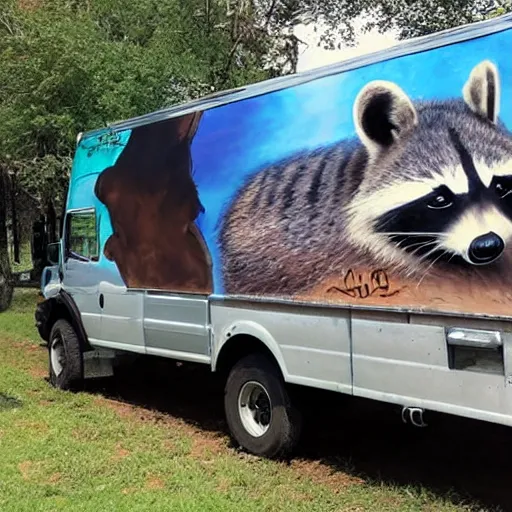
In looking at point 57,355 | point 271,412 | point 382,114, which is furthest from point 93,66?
point 382,114

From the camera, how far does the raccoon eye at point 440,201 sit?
4.69m

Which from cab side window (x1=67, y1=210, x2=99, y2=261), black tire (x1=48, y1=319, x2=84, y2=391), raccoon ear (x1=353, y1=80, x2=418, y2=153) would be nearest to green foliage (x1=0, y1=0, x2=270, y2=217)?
cab side window (x1=67, y1=210, x2=99, y2=261)

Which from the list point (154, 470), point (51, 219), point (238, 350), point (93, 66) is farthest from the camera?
point (51, 219)

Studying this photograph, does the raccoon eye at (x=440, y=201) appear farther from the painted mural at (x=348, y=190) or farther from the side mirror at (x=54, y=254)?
the side mirror at (x=54, y=254)

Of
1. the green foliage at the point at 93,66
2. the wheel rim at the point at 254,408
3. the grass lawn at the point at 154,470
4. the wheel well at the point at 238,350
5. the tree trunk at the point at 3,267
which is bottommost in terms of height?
the grass lawn at the point at 154,470

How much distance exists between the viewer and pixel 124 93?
12.9 m

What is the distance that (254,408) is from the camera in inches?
255

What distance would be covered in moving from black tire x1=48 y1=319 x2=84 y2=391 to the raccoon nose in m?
5.49

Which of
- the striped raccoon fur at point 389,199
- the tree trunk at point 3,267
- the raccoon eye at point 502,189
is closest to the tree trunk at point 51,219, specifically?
the tree trunk at point 3,267

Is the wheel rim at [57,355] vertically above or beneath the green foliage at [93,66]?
beneath

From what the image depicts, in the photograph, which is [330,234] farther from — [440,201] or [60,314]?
[60,314]

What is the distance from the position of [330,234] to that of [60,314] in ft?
16.0

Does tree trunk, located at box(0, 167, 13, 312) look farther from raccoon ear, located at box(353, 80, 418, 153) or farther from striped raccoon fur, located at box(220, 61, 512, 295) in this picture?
raccoon ear, located at box(353, 80, 418, 153)

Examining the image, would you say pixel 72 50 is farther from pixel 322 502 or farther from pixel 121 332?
pixel 322 502
